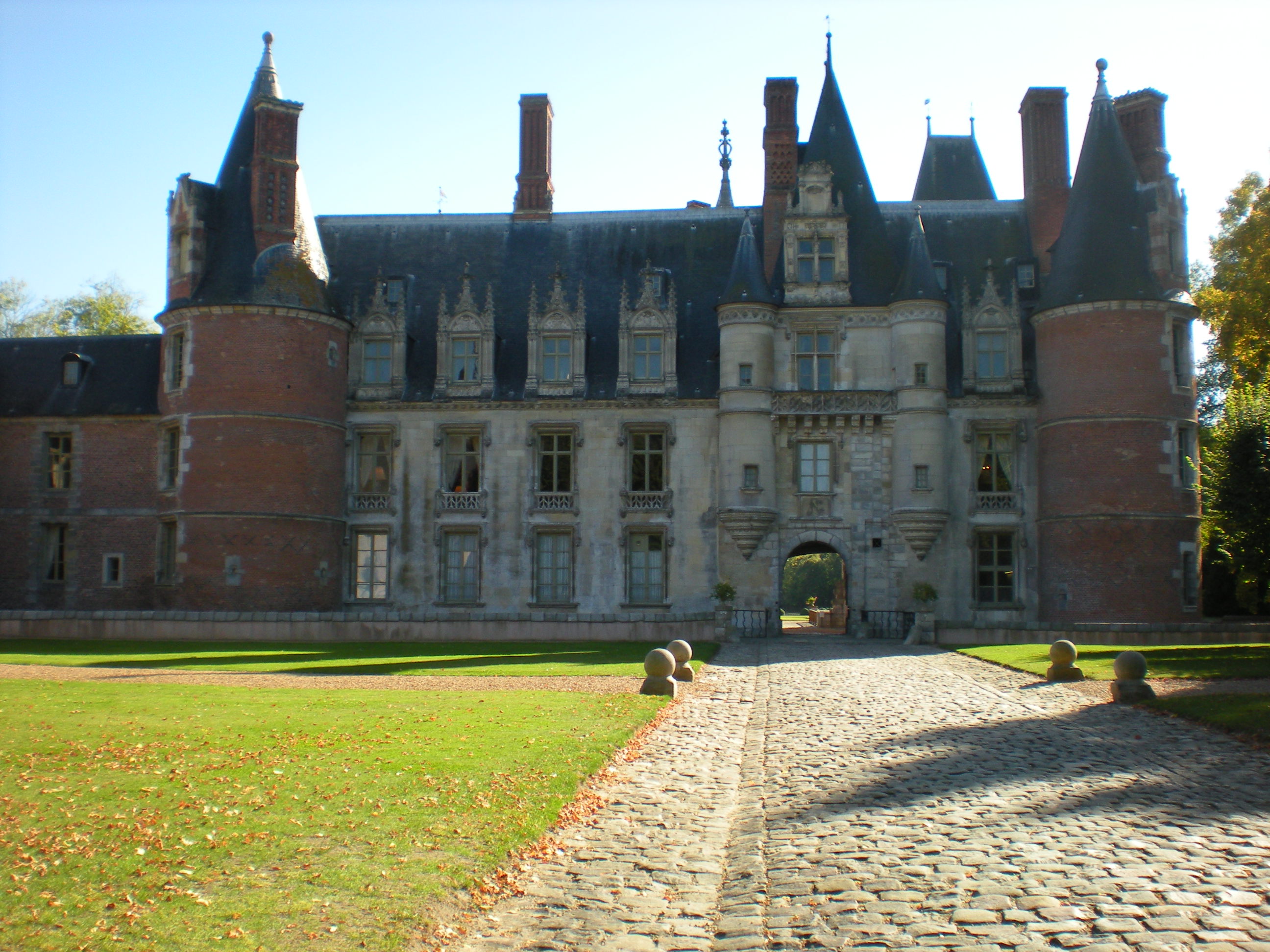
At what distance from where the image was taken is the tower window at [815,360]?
1313 inches

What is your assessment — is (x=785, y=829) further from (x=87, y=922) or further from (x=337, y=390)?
(x=337, y=390)

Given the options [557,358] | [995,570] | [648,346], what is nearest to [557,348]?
[557,358]

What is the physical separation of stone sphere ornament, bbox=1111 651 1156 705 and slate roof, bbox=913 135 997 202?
31023mm

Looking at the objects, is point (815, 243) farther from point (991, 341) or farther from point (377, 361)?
point (377, 361)

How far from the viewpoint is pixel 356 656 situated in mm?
22812

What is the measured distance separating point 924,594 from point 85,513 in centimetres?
2491

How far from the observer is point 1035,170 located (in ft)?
116

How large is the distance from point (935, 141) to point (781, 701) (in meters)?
34.5

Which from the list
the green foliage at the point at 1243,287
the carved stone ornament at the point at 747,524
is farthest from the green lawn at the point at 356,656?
the green foliage at the point at 1243,287

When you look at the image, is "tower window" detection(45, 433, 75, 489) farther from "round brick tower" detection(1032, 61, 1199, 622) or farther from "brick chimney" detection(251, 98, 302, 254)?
"round brick tower" detection(1032, 61, 1199, 622)

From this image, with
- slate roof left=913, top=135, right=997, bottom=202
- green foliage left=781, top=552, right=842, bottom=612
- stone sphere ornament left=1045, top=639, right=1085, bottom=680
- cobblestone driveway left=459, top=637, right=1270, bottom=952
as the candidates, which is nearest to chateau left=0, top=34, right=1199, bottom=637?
slate roof left=913, top=135, right=997, bottom=202

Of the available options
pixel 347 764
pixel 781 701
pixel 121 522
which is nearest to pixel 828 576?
pixel 121 522

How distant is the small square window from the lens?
109 ft

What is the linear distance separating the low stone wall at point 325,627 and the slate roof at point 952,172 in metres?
24.0
